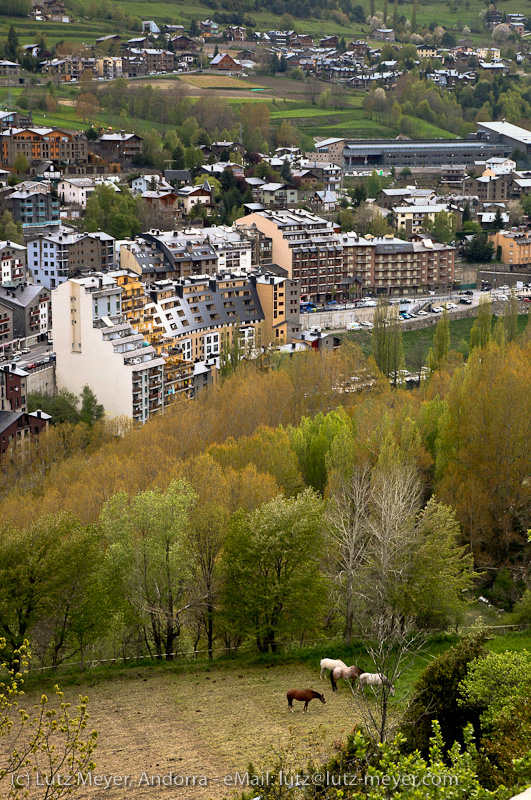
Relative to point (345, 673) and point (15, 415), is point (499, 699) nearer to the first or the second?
point (345, 673)

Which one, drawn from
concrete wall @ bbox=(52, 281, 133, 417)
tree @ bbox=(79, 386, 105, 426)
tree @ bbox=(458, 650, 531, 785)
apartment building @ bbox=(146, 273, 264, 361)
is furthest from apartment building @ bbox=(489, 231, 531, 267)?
tree @ bbox=(458, 650, 531, 785)

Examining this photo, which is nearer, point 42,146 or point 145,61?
point 42,146

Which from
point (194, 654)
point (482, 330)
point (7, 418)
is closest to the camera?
point (194, 654)

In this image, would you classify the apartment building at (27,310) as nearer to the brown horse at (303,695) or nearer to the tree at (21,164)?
the tree at (21,164)

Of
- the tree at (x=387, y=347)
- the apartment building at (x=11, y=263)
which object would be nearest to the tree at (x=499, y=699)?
the tree at (x=387, y=347)

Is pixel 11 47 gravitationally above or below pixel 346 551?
above

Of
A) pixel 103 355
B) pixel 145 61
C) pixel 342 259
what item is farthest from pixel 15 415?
pixel 145 61

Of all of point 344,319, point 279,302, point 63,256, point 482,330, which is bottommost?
point 344,319
